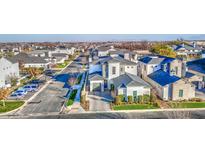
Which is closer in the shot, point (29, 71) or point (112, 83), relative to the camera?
point (112, 83)

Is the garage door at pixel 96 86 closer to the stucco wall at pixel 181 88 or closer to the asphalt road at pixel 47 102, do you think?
the asphalt road at pixel 47 102

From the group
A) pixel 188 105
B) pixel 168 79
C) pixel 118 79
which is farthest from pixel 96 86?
pixel 188 105

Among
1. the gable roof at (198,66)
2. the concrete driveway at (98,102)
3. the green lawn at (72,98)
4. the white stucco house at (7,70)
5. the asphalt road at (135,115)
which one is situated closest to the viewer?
the asphalt road at (135,115)

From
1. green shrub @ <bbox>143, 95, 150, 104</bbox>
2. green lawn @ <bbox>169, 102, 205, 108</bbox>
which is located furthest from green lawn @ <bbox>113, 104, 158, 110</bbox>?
green lawn @ <bbox>169, 102, 205, 108</bbox>

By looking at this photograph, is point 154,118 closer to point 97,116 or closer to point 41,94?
point 97,116

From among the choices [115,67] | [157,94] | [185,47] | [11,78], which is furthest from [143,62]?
[185,47]

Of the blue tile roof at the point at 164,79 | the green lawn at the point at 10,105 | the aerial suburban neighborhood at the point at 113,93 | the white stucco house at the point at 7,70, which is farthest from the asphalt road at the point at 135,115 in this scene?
the white stucco house at the point at 7,70
